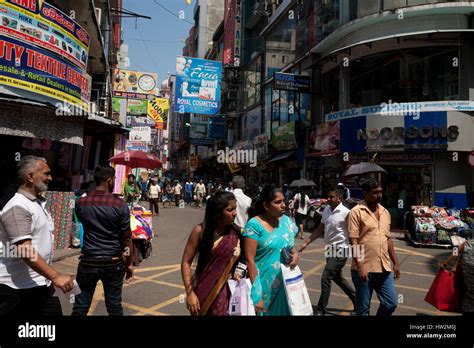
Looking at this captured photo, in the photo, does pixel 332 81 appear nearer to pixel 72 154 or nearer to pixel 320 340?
pixel 72 154

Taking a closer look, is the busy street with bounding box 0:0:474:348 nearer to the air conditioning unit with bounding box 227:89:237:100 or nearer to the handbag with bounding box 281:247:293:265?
the handbag with bounding box 281:247:293:265

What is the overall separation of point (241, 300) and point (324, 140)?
53.9 ft

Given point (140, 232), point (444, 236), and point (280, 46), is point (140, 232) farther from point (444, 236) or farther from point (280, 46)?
point (280, 46)

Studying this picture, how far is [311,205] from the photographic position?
46.8ft

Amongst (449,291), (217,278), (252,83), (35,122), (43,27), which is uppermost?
(252,83)

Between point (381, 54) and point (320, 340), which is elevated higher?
point (381, 54)

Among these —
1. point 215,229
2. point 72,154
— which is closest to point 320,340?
point 215,229

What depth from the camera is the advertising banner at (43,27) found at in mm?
8445

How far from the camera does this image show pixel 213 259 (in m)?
3.03

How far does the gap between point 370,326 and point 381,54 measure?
15.1 m

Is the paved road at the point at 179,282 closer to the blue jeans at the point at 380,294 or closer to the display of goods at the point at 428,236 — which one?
the display of goods at the point at 428,236

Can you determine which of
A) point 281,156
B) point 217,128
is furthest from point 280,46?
point 217,128

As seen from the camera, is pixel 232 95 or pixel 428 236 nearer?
pixel 428 236

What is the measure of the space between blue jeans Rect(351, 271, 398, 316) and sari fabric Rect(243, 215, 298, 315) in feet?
3.60
